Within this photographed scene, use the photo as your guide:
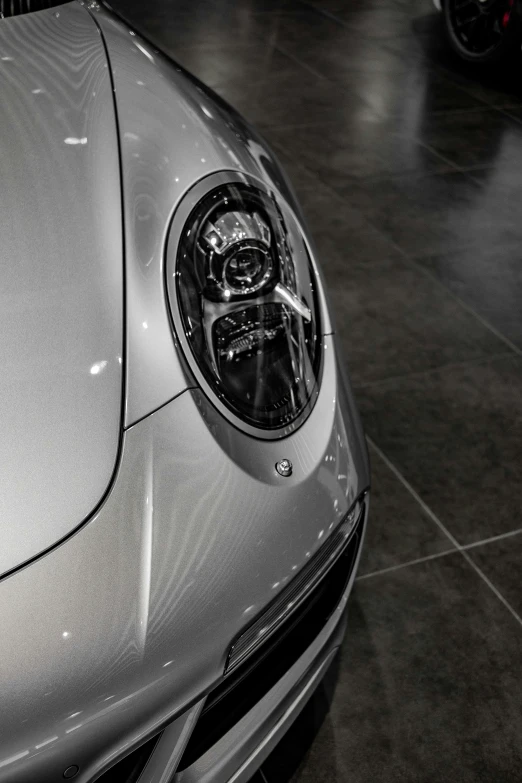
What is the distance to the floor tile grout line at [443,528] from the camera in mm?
1475

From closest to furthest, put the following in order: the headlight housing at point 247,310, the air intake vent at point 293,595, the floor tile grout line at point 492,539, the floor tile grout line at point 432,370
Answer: the air intake vent at point 293,595
the headlight housing at point 247,310
the floor tile grout line at point 492,539
the floor tile grout line at point 432,370

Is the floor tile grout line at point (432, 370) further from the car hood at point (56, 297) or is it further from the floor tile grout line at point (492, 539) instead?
the car hood at point (56, 297)

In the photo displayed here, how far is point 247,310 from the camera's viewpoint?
99cm

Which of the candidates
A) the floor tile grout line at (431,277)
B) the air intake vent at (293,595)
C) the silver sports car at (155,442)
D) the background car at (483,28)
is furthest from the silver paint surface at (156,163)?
the background car at (483,28)

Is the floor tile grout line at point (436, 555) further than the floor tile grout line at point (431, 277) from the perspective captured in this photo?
No

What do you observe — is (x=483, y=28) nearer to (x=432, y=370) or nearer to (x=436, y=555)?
(x=432, y=370)

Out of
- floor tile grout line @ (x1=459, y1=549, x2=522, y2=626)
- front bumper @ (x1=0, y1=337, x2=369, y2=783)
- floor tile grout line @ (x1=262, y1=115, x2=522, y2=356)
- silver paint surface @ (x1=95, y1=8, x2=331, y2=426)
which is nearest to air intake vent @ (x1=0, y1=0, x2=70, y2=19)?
silver paint surface @ (x1=95, y1=8, x2=331, y2=426)

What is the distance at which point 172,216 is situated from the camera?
993mm

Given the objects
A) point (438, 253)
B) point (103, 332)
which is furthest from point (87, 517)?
point (438, 253)

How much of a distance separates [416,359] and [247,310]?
3.79ft

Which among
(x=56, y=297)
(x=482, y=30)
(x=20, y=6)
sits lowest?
(x=482, y=30)

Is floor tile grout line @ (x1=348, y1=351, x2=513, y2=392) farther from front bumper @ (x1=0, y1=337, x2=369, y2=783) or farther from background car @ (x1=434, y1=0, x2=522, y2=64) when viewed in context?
background car @ (x1=434, y1=0, x2=522, y2=64)

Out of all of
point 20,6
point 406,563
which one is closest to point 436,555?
point 406,563

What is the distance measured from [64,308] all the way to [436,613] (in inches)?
35.6
